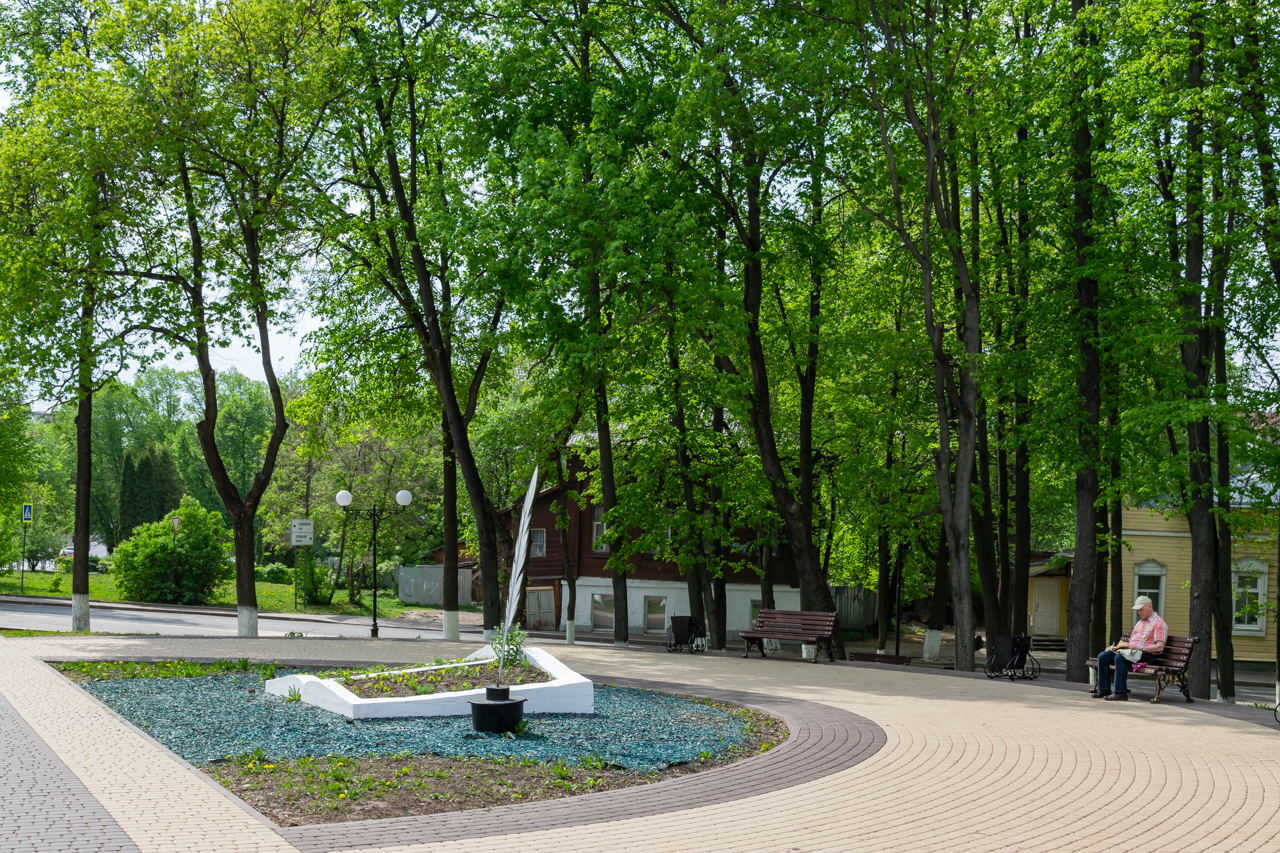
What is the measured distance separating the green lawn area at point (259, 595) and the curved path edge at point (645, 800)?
32.4 metres

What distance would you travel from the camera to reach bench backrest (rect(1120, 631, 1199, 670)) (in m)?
12.1

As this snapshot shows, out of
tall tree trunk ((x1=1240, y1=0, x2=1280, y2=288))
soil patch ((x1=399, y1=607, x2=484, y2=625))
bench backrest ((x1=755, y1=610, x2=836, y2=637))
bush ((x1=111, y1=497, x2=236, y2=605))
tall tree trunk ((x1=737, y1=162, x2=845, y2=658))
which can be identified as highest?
tall tree trunk ((x1=1240, y1=0, x2=1280, y2=288))

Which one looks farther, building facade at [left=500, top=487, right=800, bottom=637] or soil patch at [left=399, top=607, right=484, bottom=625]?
soil patch at [left=399, top=607, right=484, bottom=625]

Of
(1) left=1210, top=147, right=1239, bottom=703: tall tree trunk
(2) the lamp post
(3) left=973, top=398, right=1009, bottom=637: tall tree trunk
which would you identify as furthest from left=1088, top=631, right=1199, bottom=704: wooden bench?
(2) the lamp post

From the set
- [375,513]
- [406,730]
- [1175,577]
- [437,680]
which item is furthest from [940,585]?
[406,730]

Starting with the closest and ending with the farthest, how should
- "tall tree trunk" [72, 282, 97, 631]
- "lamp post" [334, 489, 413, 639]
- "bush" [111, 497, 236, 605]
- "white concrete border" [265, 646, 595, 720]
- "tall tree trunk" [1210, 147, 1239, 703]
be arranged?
1. "white concrete border" [265, 646, 595, 720]
2. "tall tree trunk" [1210, 147, 1239, 703]
3. "tall tree trunk" [72, 282, 97, 631]
4. "lamp post" [334, 489, 413, 639]
5. "bush" [111, 497, 236, 605]

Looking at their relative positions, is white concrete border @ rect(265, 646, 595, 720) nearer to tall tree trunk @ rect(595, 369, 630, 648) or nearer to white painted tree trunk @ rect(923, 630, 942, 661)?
tall tree trunk @ rect(595, 369, 630, 648)

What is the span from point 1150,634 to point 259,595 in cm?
4215

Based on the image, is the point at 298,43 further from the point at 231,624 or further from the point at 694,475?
the point at 231,624

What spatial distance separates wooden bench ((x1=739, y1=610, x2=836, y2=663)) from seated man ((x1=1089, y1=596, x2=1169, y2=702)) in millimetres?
4488

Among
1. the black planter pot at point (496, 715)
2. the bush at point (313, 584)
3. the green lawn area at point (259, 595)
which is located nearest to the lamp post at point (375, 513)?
the bush at point (313, 584)

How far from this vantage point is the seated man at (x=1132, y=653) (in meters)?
12.4

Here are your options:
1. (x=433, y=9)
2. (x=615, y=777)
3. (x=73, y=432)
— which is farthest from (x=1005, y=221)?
(x=73, y=432)

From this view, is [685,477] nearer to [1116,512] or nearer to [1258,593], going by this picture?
[1116,512]
